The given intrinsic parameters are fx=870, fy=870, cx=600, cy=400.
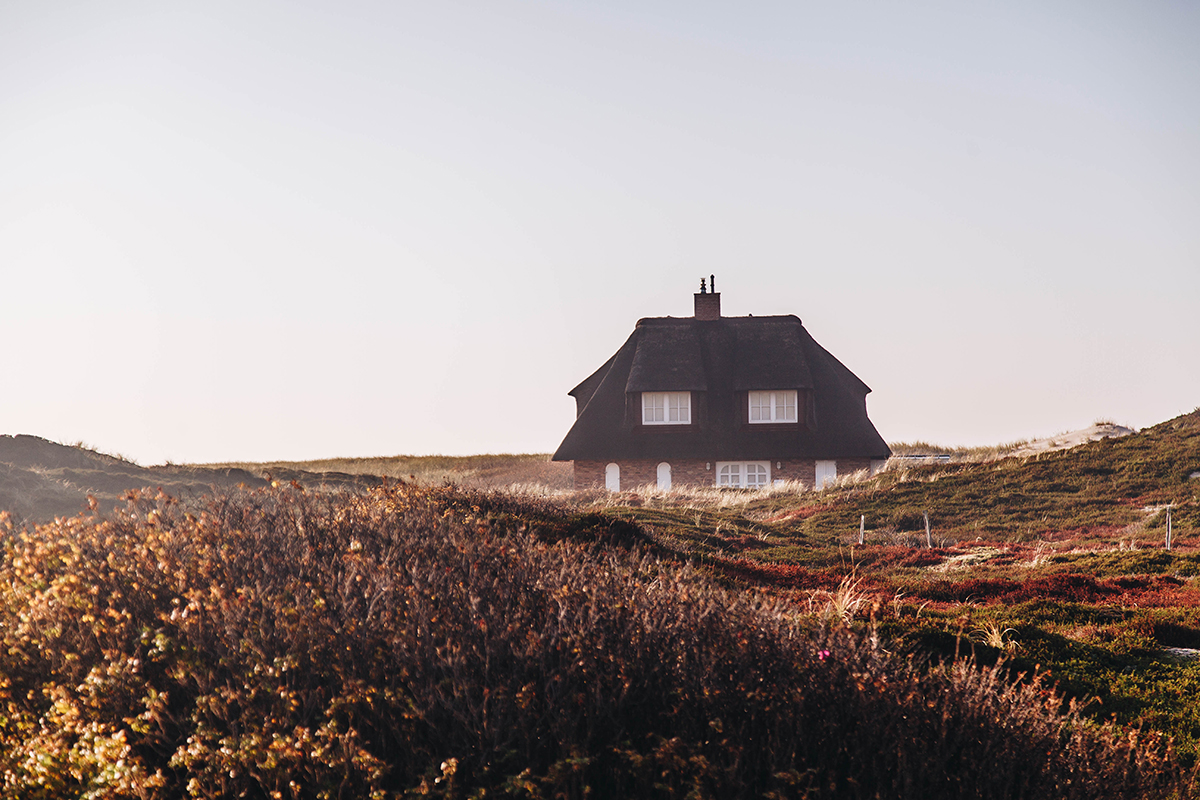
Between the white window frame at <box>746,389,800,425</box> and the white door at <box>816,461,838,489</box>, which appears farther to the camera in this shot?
the white window frame at <box>746,389,800,425</box>

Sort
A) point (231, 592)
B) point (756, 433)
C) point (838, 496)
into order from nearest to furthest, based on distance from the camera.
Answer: point (231, 592), point (838, 496), point (756, 433)

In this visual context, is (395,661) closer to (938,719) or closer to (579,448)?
(938,719)

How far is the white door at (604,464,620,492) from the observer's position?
107ft

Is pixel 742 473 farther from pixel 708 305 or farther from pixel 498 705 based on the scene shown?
pixel 498 705

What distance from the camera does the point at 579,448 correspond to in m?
32.8

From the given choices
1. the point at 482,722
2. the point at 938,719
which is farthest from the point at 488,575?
the point at 938,719

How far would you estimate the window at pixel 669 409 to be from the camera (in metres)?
33.0

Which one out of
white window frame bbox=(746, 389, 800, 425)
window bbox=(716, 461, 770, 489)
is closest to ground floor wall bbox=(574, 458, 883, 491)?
window bbox=(716, 461, 770, 489)

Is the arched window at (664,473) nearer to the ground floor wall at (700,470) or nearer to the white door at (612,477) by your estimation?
the ground floor wall at (700,470)

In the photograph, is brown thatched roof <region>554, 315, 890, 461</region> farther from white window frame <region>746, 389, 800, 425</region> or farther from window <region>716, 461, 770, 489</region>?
window <region>716, 461, 770, 489</region>

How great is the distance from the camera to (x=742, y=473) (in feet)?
107

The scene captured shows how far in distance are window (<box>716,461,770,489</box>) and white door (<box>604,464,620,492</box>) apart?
373 centimetres

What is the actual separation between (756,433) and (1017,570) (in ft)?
58.7

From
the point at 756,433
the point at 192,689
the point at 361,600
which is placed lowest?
the point at 192,689
